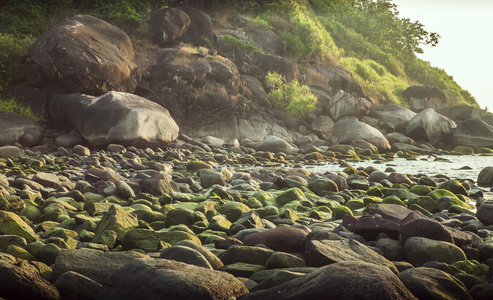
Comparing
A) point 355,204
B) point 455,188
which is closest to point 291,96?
point 455,188

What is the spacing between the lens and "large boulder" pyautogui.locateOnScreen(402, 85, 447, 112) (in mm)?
28906

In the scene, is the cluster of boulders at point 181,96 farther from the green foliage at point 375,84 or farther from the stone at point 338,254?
the stone at point 338,254

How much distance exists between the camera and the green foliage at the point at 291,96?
69.0 ft

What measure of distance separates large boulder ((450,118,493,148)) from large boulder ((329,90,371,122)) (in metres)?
4.09

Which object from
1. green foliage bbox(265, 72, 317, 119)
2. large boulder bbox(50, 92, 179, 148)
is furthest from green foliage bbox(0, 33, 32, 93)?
green foliage bbox(265, 72, 317, 119)

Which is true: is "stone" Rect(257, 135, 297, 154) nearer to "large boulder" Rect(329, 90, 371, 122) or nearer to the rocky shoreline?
"large boulder" Rect(329, 90, 371, 122)

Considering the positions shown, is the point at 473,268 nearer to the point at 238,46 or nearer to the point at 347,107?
the point at 347,107

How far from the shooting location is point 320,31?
28.6 meters

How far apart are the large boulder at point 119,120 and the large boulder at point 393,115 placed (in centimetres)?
1189

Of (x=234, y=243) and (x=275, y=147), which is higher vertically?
(x=234, y=243)

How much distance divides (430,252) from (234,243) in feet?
5.43

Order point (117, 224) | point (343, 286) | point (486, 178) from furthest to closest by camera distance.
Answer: point (486, 178) < point (117, 224) < point (343, 286)

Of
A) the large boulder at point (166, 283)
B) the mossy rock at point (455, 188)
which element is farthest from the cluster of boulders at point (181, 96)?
the large boulder at point (166, 283)

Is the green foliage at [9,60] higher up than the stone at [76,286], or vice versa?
the stone at [76,286]
